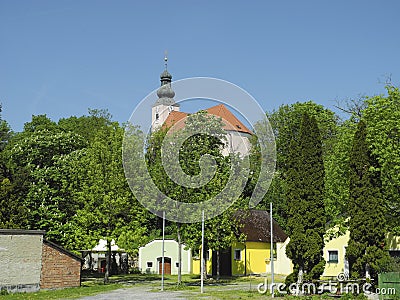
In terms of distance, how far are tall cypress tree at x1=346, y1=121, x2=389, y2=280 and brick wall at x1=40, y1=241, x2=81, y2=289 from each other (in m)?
13.7

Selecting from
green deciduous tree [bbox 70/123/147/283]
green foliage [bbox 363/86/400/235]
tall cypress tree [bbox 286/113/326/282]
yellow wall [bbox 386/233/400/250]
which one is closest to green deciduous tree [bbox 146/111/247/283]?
green deciduous tree [bbox 70/123/147/283]

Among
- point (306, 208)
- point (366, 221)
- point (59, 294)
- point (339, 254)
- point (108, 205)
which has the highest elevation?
point (108, 205)

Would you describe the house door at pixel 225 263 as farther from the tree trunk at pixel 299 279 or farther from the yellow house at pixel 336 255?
the tree trunk at pixel 299 279

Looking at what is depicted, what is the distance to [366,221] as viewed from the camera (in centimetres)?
2145

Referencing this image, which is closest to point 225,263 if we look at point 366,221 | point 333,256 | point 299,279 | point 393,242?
point 333,256

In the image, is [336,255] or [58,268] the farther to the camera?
[336,255]

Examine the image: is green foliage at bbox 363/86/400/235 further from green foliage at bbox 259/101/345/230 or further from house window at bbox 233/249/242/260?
green foliage at bbox 259/101/345/230

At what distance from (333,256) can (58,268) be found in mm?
16972

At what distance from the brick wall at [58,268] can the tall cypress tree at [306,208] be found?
11.2 meters

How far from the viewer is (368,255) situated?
21172 mm

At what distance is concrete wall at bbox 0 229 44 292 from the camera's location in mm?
23453

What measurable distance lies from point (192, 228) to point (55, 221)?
9.63 meters

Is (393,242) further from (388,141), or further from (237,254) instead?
(237,254)

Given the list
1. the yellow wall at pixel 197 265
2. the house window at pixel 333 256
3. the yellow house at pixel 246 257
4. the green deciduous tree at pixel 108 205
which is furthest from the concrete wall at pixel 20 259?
the yellow wall at pixel 197 265
